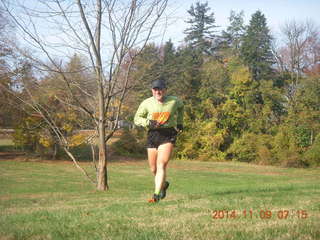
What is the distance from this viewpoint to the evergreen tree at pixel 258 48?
4878cm

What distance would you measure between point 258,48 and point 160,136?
45.9m

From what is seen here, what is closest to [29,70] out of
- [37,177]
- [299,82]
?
[37,177]

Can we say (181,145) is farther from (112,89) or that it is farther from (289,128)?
(112,89)

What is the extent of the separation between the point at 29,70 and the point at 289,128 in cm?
2960

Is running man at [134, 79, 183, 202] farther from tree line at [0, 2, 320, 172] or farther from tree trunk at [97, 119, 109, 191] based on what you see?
tree line at [0, 2, 320, 172]

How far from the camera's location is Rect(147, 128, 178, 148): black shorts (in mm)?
7219

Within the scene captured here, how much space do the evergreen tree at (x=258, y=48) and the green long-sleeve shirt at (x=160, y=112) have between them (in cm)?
4247

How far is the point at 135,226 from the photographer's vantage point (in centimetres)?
458

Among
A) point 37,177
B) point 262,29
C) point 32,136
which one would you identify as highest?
point 262,29

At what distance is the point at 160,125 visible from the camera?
7.14 meters
